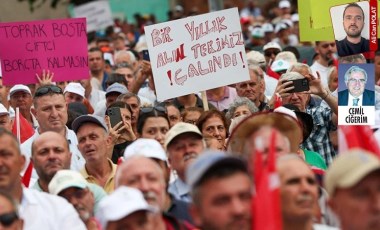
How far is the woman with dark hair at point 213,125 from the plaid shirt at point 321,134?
38.6 inches

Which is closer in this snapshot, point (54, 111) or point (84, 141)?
point (84, 141)

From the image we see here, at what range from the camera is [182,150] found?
32.6 ft

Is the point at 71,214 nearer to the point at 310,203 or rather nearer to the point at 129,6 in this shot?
the point at 310,203

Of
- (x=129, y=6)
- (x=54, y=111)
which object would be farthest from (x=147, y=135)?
(x=129, y=6)

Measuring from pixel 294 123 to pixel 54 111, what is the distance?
3.69m

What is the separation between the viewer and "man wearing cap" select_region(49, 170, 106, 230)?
31.8 feet

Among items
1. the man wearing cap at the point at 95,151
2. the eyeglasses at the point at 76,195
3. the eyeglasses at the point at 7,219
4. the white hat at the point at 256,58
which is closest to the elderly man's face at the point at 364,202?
the eyeglasses at the point at 7,219

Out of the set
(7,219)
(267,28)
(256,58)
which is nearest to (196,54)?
(256,58)

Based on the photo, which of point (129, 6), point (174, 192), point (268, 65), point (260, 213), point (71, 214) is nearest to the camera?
point (260, 213)

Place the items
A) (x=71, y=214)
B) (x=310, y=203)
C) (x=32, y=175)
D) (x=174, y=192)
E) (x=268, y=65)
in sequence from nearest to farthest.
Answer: (x=310, y=203) < (x=71, y=214) < (x=174, y=192) < (x=32, y=175) < (x=268, y=65)

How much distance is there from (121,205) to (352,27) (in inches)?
216

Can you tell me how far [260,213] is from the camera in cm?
741

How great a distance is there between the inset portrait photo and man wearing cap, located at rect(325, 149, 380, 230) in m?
5.57

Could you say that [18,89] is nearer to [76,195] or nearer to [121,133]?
[121,133]
